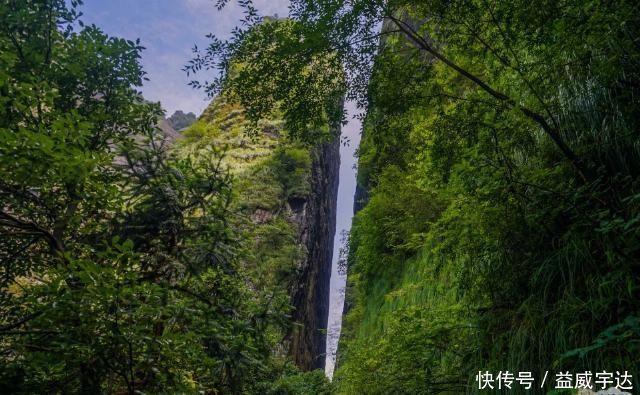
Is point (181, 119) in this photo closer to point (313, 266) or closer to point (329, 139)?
point (313, 266)

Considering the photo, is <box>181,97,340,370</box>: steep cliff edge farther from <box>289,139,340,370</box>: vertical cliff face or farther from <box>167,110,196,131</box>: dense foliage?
<box>167,110,196,131</box>: dense foliage

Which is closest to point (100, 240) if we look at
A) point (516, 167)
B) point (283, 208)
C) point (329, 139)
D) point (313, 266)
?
point (329, 139)

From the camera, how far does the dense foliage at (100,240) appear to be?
228 cm

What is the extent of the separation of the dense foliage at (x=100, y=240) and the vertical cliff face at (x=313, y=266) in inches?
345

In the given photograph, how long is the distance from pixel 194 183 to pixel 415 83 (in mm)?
1966

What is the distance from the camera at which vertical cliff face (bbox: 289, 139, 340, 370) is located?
539 inches

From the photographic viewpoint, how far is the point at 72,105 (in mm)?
3314

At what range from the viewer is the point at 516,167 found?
3033 millimetres

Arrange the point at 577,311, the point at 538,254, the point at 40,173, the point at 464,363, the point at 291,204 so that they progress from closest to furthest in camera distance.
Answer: the point at 40,173, the point at 577,311, the point at 538,254, the point at 464,363, the point at 291,204

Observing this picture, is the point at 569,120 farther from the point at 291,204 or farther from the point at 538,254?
the point at 291,204

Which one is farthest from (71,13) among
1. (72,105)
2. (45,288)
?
(45,288)

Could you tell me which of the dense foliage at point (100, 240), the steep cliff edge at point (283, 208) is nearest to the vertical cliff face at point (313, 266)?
the steep cliff edge at point (283, 208)

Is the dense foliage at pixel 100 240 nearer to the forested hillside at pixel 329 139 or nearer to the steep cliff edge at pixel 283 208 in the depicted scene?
the forested hillside at pixel 329 139

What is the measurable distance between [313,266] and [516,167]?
14.2 metres
